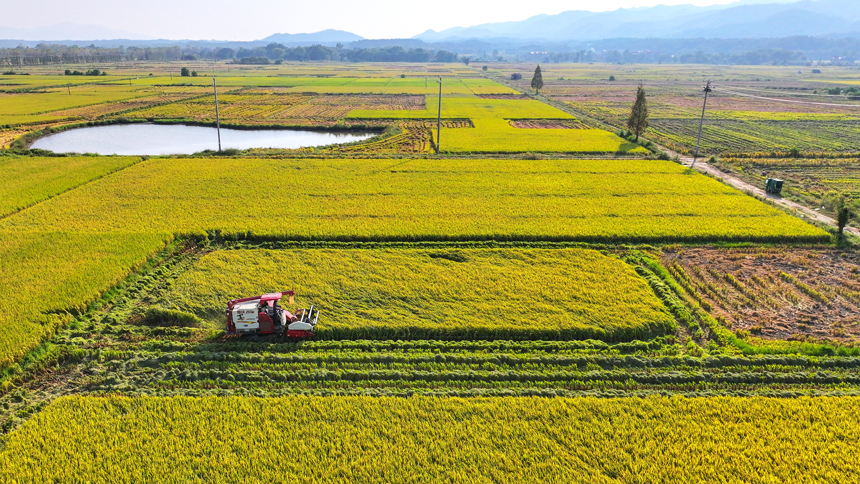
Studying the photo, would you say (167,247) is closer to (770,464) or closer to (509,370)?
(509,370)

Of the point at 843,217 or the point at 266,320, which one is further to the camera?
the point at 843,217

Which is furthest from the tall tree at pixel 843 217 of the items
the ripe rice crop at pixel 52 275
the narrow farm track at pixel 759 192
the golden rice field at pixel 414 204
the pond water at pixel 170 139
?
the pond water at pixel 170 139

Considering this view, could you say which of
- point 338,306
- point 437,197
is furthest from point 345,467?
point 437,197

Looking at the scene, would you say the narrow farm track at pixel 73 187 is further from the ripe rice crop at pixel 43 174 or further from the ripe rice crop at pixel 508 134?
the ripe rice crop at pixel 508 134

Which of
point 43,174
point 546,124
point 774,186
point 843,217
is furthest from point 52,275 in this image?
point 546,124

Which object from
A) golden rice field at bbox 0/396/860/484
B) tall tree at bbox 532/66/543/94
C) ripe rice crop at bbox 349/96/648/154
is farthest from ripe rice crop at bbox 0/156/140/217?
tall tree at bbox 532/66/543/94

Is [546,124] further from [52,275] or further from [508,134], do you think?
[52,275]
